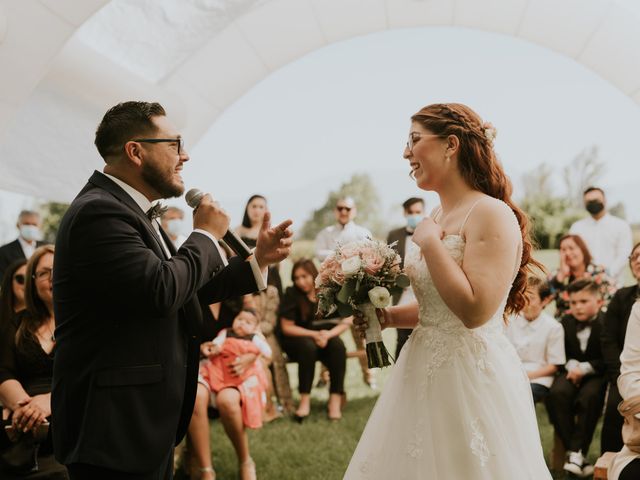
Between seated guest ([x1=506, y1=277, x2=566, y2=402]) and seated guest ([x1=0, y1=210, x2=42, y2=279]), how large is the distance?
15.5 feet

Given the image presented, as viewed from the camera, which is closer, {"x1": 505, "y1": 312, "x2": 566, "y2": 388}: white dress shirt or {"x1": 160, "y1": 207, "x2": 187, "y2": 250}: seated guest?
{"x1": 505, "y1": 312, "x2": 566, "y2": 388}: white dress shirt

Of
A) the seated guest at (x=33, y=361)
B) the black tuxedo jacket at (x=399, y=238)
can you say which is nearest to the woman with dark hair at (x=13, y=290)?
the seated guest at (x=33, y=361)

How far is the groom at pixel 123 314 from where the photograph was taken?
1961mm

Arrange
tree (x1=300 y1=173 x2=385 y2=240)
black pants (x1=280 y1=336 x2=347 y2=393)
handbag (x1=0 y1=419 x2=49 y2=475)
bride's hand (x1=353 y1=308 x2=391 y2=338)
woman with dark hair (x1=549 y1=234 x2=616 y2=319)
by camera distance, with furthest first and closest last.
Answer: tree (x1=300 y1=173 x2=385 y2=240)
black pants (x1=280 y1=336 x2=347 y2=393)
woman with dark hair (x1=549 y1=234 x2=616 y2=319)
handbag (x1=0 y1=419 x2=49 y2=475)
bride's hand (x1=353 y1=308 x2=391 y2=338)

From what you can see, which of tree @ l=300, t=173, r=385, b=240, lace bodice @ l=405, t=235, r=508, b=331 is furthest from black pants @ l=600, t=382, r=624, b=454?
tree @ l=300, t=173, r=385, b=240

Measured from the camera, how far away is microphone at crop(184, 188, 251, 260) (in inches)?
95.7

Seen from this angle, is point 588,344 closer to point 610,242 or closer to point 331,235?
point 610,242

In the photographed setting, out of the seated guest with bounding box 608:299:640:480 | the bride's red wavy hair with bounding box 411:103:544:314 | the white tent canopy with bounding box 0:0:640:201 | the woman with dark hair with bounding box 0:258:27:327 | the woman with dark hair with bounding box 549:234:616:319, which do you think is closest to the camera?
the bride's red wavy hair with bounding box 411:103:544:314

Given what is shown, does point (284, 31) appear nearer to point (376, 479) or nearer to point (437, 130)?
point (437, 130)

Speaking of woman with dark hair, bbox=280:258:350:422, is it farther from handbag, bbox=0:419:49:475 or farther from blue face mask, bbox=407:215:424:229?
handbag, bbox=0:419:49:475

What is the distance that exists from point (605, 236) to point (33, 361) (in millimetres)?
5775

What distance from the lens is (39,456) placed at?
3453mm

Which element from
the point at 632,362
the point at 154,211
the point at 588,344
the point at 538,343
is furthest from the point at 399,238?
the point at 154,211

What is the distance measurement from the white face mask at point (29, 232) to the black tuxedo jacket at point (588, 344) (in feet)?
16.8
